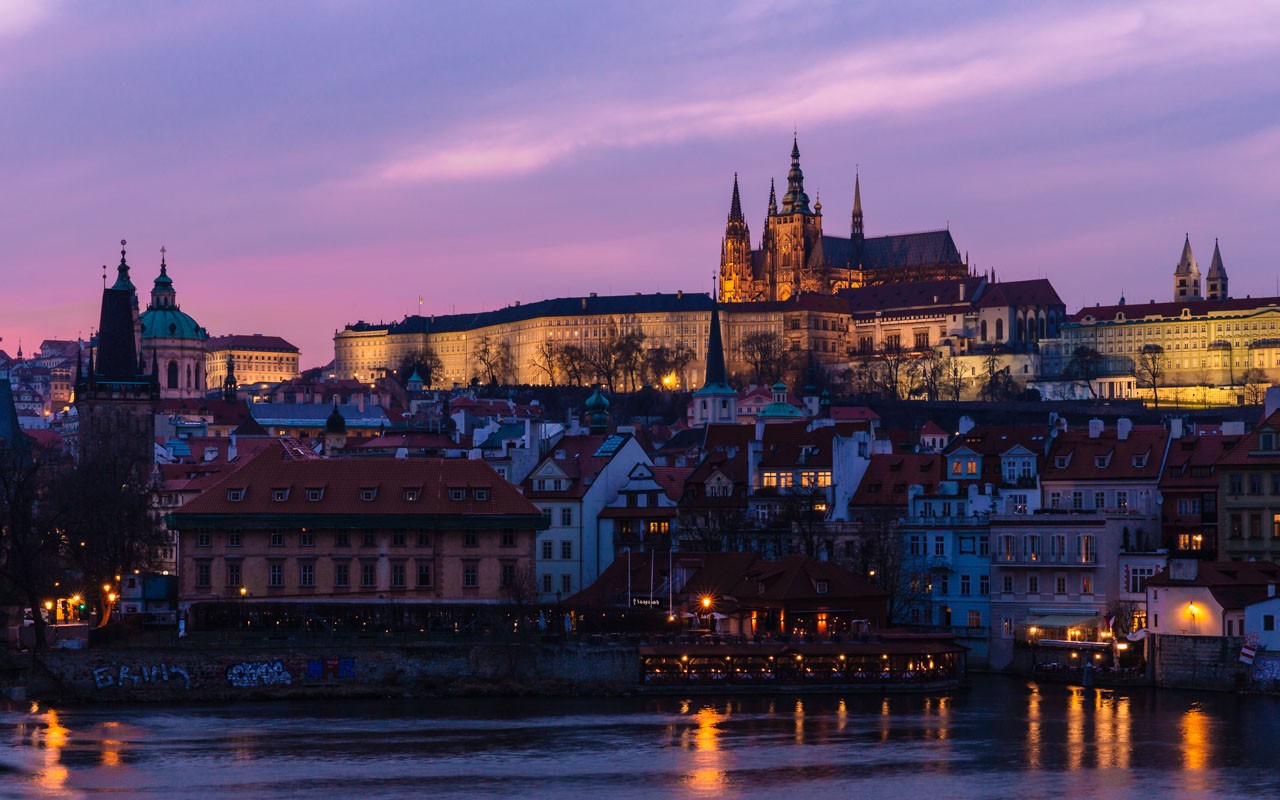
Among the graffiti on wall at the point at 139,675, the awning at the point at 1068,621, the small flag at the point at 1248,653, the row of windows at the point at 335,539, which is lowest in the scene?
the graffiti on wall at the point at 139,675

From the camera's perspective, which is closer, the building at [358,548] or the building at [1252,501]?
the building at [1252,501]

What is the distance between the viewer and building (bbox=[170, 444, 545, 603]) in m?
87.7

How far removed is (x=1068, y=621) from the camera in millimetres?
86500

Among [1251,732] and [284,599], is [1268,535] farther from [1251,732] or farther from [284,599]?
[284,599]

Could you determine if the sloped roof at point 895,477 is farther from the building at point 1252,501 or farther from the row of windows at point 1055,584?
the building at point 1252,501

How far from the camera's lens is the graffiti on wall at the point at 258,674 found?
3088 inches

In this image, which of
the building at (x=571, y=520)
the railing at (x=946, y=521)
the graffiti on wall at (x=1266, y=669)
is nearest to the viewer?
the graffiti on wall at (x=1266, y=669)

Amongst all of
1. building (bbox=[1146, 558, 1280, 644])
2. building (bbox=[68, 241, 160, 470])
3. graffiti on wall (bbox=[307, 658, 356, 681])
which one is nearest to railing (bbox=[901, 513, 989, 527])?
building (bbox=[1146, 558, 1280, 644])

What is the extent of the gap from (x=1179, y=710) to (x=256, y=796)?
30692 mm

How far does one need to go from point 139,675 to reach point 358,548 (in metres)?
12.3

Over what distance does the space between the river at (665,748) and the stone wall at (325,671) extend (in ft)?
4.14

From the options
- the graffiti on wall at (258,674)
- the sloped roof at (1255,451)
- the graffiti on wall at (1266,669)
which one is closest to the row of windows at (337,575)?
the graffiti on wall at (258,674)

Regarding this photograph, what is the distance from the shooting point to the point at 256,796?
58906 mm

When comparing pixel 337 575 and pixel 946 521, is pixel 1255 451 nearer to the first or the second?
pixel 946 521
